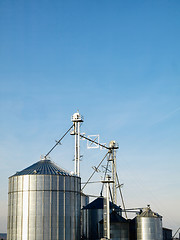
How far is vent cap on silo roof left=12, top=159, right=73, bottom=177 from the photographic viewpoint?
218 feet

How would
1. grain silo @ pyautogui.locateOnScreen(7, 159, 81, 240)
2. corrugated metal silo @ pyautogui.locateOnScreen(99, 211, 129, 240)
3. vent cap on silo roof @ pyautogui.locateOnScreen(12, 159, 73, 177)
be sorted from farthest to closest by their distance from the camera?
corrugated metal silo @ pyautogui.locateOnScreen(99, 211, 129, 240)
vent cap on silo roof @ pyautogui.locateOnScreen(12, 159, 73, 177)
grain silo @ pyautogui.locateOnScreen(7, 159, 81, 240)

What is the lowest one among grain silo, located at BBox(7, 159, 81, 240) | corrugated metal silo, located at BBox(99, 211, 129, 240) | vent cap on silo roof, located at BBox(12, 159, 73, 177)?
corrugated metal silo, located at BBox(99, 211, 129, 240)

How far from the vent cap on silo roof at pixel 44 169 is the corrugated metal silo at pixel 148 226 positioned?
17942 millimetres

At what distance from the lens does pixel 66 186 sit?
66.1m

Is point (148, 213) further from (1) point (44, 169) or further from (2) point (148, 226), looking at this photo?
(1) point (44, 169)

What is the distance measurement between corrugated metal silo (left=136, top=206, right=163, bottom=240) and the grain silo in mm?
13682

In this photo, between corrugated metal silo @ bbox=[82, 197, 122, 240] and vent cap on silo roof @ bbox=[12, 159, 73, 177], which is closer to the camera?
vent cap on silo roof @ bbox=[12, 159, 73, 177]

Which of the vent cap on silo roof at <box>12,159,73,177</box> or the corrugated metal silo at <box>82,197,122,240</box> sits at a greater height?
the vent cap on silo roof at <box>12,159,73,177</box>

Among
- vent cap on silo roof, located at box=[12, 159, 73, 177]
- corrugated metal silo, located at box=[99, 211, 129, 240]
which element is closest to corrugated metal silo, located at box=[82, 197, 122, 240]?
corrugated metal silo, located at box=[99, 211, 129, 240]

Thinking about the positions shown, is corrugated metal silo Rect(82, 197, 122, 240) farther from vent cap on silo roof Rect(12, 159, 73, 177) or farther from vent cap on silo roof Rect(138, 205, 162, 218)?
vent cap on silo roof Rect(12, 159, 73, 177)

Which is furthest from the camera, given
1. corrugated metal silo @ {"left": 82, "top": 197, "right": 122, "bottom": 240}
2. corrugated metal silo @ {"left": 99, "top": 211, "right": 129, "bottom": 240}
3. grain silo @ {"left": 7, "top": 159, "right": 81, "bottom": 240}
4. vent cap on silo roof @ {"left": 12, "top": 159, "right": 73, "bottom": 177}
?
corrugated metal silo @ {"left": 82, "top": 197, "right": 122, "bottom": 240}

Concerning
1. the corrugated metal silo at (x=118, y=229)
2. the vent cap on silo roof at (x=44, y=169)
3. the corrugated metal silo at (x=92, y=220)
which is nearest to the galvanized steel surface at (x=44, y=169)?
the vent cap on silo roof at (x=44, y=169)

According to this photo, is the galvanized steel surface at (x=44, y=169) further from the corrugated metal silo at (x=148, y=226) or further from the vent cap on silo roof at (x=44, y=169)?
the corrugated metal silo at (x=148, y=226)

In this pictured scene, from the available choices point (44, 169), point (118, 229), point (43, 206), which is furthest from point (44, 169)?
point (118, 229)
